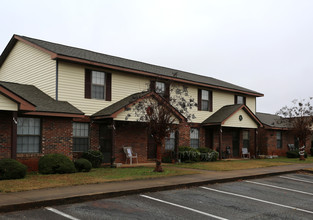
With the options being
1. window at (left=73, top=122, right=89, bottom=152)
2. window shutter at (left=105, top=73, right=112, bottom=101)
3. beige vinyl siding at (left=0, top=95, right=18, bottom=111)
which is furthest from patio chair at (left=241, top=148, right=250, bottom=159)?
beige vinyl siding at (left=0, top=95, right=18, bottom=111)

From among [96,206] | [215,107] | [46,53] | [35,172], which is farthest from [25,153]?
[215,107]

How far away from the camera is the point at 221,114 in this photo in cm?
2478

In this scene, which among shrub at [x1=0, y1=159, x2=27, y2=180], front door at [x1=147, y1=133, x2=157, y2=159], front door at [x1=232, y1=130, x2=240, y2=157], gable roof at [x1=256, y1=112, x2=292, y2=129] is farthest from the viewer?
gable roof at [x1=256, y1=112, x2=292, y2=129]

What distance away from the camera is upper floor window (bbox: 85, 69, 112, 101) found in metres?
18.2

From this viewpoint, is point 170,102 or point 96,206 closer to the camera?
point 96,206

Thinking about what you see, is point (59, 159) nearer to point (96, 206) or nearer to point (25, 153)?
point (25, 153)

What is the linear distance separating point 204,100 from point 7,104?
15.5 meters

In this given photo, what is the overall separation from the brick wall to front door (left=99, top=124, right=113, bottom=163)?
520cm

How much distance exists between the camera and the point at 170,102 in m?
15.9

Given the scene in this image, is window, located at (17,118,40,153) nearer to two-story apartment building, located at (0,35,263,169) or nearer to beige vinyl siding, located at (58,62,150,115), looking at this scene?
two-story apartment building, located at (0,35,263,169)

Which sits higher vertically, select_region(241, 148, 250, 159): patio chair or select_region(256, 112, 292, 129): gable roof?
select_region(256, 112, 292, 129): gable roof

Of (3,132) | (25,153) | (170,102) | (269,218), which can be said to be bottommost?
(269,218)

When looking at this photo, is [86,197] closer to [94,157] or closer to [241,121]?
[94,157]

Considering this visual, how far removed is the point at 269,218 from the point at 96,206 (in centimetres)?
415
